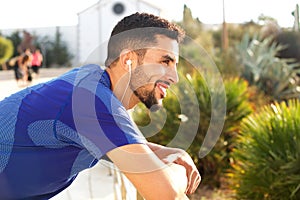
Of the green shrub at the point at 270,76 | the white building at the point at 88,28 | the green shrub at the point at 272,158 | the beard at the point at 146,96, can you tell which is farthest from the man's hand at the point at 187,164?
the white building at the point at 88,28

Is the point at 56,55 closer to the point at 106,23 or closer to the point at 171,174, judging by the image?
the point at 106,23

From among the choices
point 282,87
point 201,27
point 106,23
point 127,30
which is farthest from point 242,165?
point 106,23

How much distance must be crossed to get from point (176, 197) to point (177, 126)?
483 centimetres

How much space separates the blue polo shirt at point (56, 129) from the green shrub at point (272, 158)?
314 cm

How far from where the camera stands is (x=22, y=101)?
4.98 ft

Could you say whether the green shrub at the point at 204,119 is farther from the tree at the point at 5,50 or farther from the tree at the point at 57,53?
the tree at the point at 57,53

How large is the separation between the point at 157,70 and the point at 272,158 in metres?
3.24

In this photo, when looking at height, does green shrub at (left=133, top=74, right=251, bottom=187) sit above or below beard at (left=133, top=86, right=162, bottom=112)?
below

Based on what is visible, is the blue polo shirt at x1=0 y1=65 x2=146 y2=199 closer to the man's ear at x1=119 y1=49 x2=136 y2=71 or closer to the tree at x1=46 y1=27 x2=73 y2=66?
the man's ear at x1=119 y1=49 x2=136 y2=71

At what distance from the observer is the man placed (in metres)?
1.28

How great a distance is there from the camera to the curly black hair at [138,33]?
A: 1.55m

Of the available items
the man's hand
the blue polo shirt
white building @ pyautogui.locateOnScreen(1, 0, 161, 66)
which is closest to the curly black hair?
the blue polo shirt

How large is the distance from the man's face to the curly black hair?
22 mm

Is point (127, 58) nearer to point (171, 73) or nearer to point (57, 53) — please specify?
point (171, 73)
